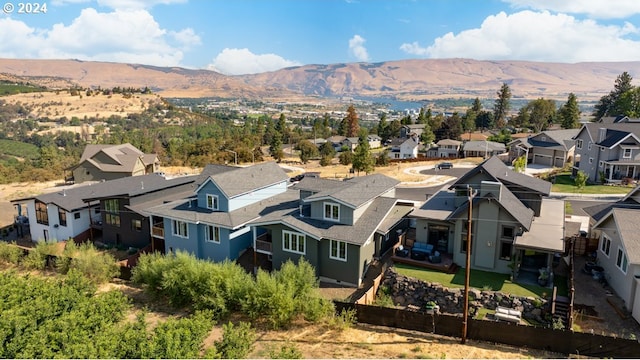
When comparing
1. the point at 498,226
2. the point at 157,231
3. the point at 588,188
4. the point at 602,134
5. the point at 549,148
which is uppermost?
the point at 602,134

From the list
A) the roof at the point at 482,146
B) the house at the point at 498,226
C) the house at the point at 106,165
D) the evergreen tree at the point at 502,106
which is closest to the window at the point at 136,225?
the house at the point at 498,226

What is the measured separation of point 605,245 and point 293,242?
2060 centimetres

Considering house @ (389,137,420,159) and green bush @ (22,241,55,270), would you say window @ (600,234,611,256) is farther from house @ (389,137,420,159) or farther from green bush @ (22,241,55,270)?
house @ (389,137,420,159)

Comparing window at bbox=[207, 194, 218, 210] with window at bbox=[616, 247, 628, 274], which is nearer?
window at bbox=[616, 247, 628, 274]

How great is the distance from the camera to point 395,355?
1859cm

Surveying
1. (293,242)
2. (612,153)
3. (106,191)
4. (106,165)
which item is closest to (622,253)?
(293,242)

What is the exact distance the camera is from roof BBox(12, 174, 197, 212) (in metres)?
37.3

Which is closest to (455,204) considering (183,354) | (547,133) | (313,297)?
(313,297)

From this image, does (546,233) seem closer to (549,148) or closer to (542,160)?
(549,148)

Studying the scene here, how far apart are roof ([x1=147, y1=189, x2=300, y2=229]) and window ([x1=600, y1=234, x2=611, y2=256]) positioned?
2113 centimetres

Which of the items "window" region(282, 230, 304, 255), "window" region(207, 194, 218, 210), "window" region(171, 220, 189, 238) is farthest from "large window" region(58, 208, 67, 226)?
"window" region(282, 230, 304, 255)

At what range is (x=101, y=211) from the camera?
3753cm

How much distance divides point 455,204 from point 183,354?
22476 mm

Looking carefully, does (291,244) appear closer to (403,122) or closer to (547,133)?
(547,133)
